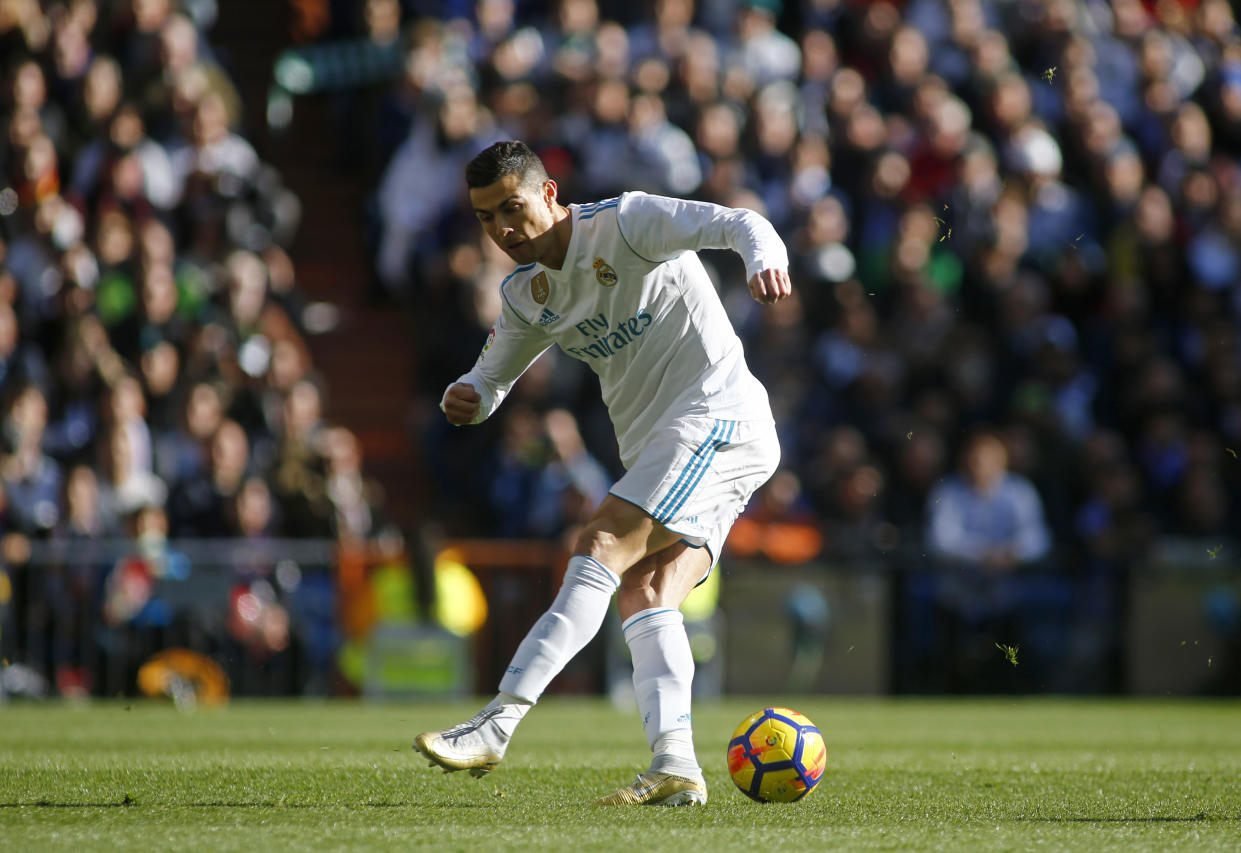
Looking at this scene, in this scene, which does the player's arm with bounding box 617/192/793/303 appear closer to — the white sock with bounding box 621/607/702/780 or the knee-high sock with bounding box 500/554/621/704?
the knee-high sock with bounding box 500/554/621/704

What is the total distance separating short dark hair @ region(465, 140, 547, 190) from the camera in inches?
211

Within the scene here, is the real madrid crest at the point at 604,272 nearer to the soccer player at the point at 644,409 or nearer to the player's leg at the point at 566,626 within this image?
the soccer player at the point at 644,409

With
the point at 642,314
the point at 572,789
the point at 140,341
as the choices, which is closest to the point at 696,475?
the point at 642,314

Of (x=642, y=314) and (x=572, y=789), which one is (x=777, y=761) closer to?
(x=572, y=789)

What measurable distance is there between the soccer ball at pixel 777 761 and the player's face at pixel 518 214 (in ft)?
5.69

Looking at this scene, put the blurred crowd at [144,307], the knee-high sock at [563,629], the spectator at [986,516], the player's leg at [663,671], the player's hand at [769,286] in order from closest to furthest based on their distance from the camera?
the player's hand at [769,286] < the knee-high sock at [563,629] < the player's leg at [663,671] < the blurred crowd at [144,307] < the spectator at [986,516]

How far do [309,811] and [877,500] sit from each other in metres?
8.58

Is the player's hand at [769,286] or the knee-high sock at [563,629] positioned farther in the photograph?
the knee-high sock at [563,629]

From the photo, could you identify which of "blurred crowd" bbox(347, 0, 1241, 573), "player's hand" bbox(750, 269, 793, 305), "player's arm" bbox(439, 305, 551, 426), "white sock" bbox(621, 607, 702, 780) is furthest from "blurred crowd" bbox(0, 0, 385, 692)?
"player's hand" bbox(750, 269, 793, 305)

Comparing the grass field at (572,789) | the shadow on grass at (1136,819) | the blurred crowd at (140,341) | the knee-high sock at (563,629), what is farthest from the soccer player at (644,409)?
the blurred crowd at (140,341)

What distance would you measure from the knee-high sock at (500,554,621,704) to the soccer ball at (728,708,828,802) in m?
0.67

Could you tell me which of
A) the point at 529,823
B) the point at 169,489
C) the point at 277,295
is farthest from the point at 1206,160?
the point at 529,823

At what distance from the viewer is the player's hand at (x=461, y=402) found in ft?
19.4

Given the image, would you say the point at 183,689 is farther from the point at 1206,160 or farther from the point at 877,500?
the point at 1206,160
